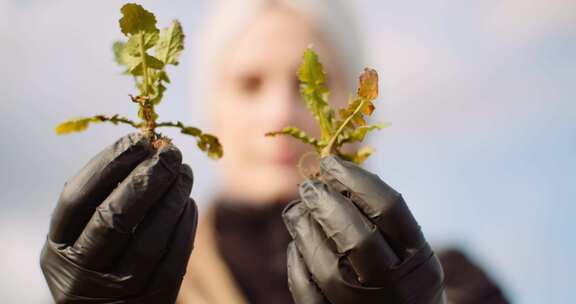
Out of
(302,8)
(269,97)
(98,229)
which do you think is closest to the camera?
(98,229)

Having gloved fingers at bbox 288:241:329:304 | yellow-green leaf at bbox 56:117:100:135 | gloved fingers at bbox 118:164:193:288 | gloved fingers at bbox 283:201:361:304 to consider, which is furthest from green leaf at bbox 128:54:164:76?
gloved fingers at bbox 288:241:329:304

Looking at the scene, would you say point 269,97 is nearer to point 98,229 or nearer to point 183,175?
point 183,175

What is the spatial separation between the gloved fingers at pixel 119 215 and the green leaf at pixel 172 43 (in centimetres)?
64

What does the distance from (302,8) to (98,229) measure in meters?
3.74

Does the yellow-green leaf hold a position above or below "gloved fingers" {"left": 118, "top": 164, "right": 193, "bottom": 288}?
above

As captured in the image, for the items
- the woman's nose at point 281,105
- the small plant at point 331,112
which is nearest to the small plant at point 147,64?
the small plant at point 331,112

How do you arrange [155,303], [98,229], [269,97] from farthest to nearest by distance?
[269,97], [155,303], [98,229]

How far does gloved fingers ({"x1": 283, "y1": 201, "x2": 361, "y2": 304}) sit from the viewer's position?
8.59 feet

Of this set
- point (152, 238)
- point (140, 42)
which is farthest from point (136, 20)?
point (152, 238)

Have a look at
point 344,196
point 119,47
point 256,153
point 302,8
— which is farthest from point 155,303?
point 302,8

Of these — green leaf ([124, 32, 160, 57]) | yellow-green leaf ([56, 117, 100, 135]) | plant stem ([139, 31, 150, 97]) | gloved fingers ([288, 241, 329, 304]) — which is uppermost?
green leaf ([124, 32, 160, 57])

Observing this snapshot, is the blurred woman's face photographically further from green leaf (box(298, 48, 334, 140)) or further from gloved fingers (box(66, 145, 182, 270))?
gloved fingers (box(66, 145, 182, 270))

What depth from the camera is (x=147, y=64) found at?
2.97 m

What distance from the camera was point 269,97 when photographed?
514 cm
